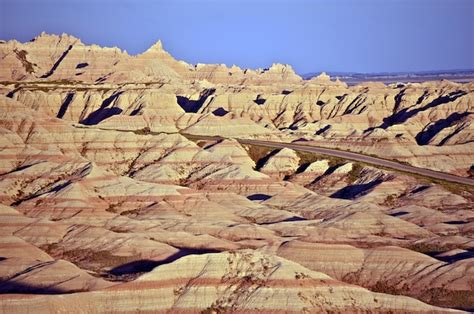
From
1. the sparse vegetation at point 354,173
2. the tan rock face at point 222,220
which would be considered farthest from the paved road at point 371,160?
the tan rock face at point 222,220

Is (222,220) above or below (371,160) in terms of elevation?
below

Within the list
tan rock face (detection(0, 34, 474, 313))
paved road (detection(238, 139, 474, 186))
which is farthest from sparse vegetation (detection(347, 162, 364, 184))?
paved road (detection(238, 139, 474, 186))

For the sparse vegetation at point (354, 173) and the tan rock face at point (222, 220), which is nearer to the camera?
the tan rock face at point (222, 220)

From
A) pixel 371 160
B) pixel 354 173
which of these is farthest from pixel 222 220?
pixel 371 160

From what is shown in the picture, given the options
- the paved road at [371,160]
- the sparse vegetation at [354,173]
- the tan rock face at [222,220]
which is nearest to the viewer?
the tan rock face at [222,220]

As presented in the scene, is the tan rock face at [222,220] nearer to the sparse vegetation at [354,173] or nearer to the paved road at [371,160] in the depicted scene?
the sparse vegetation at [354,173]

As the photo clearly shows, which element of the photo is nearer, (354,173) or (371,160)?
(354,173)

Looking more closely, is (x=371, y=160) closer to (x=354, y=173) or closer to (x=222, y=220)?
(x=354, y=173)

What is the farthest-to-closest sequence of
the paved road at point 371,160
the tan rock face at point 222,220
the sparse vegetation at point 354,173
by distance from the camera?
the sparse vegetation at point 354,173
the paved road at point 371,160
the tan rock face at point 222,220

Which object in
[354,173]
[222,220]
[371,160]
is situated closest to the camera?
[222,220]
